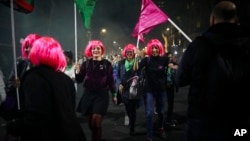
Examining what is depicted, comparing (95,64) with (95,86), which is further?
(95,64)

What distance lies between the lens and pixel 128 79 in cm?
830

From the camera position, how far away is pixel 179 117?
1023 centimetres

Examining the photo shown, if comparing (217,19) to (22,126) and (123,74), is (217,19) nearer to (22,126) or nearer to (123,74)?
(22,126)

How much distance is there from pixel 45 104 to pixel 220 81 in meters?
1.69

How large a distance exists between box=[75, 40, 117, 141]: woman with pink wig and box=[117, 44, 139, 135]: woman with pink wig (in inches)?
60.0

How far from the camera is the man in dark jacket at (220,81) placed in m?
3.09

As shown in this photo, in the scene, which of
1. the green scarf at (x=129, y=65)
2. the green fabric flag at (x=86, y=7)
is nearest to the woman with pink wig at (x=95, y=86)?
the green scarf at (x=129, y=65)

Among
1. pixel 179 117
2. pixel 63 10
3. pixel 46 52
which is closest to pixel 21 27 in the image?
pixel 63 10

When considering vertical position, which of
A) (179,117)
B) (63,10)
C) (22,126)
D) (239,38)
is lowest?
(179,117)

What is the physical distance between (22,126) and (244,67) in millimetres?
2202

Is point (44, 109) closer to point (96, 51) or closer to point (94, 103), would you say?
point (94, 103)

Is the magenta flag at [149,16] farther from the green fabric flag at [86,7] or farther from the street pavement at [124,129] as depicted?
the street pavement at [124,129]

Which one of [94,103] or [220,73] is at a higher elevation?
[220,73]

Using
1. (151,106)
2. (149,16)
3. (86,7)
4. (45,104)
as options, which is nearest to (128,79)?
(151,106)
